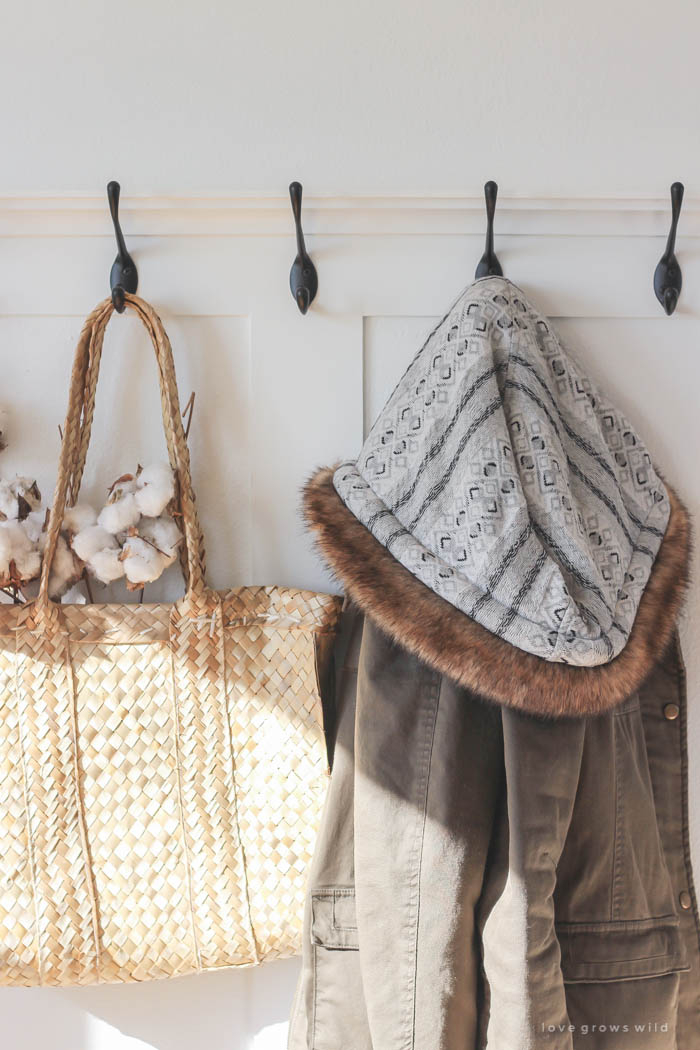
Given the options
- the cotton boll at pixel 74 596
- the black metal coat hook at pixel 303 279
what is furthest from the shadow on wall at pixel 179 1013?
the black metal coat hook at pixel 303 279

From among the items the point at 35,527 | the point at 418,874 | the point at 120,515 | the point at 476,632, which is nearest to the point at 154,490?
the point at 120,515

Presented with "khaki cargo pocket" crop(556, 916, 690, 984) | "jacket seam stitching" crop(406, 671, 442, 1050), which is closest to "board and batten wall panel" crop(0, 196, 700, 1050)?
"jacket seam stitching" crop(406, 671, 442, 1050)

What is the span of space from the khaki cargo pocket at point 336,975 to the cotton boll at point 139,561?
1.33 ft

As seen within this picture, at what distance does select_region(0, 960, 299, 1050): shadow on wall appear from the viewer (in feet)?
3.28

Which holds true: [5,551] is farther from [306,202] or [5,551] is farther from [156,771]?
[306,202]

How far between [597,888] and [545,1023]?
0.14 m

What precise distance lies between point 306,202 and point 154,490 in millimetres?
391

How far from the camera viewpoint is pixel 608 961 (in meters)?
0.82

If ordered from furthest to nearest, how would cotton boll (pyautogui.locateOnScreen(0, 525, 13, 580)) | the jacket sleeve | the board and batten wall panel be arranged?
1. the board and batten wall panel
2. cotton boll (pyautogui.locateOnScreen(0, 525, 13, 580))
3. the jacket sleeve

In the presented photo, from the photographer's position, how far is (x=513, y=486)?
778mm

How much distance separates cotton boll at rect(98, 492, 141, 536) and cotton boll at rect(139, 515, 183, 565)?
0.02 metres

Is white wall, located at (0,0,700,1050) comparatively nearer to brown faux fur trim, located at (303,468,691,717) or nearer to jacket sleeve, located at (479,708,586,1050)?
brown faux fur trim, located at (303,468,691,717)

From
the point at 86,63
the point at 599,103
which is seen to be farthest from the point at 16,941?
the point at 599,103

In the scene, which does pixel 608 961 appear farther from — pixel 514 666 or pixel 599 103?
pixel 599 103
